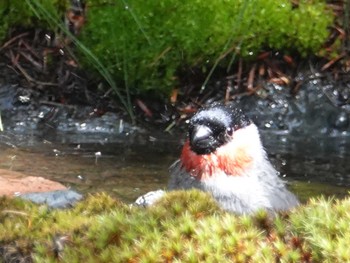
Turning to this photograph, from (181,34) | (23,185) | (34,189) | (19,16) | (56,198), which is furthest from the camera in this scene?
(19,16)

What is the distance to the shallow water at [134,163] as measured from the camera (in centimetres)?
604

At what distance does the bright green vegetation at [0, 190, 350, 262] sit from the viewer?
276 cm

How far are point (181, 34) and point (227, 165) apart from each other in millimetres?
2481

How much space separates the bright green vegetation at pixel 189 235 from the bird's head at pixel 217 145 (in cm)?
184

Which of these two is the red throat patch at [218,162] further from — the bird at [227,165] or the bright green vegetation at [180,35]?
the bright green vegetation at [180,35]

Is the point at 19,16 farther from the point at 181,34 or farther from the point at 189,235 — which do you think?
the point at 189,235

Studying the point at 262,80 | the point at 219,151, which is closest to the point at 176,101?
the point at 262,80

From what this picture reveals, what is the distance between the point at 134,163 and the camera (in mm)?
6594

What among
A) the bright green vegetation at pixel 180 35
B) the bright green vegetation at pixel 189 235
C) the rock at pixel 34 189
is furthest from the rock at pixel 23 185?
the bright green vegetation at pixel 180 35

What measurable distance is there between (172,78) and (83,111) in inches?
31.0

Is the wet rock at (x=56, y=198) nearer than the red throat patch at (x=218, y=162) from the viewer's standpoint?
Yes

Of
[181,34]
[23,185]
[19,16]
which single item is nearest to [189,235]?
[23,185]

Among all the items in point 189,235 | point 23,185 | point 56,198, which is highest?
point 189,235

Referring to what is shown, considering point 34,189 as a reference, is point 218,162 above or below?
above
